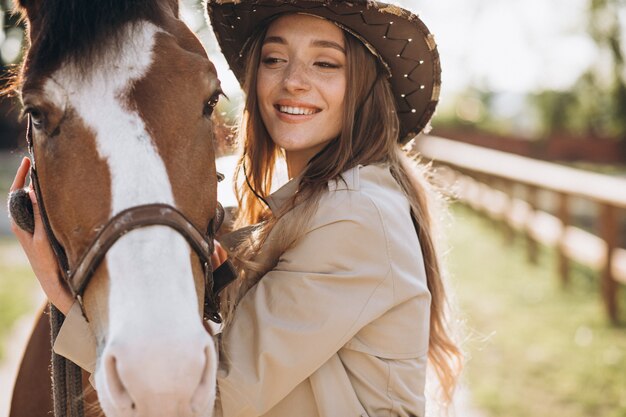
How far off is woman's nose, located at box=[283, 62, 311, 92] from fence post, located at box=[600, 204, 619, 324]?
476 centimetres

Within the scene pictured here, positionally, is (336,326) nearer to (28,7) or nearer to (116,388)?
(116,388)

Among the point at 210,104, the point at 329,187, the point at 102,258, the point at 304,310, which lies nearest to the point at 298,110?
the point at 329,187

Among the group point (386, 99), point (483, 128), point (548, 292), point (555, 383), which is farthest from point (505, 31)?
point (386, 99)

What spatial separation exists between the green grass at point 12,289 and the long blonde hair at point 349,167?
3.85 metres

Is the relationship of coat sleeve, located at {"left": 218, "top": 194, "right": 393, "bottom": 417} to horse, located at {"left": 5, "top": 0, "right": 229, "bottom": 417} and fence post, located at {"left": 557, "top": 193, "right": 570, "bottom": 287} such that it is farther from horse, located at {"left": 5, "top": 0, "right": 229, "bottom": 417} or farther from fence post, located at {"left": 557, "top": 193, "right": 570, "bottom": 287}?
fence post, located at {"left": 557, "top": 193, "right": 570, "bottom": 287}

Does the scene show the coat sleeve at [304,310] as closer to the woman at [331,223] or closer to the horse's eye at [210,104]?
the woman at [331,223]

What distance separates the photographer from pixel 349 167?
2193mm

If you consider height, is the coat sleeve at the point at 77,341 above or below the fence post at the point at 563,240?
above

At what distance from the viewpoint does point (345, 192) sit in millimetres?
1999

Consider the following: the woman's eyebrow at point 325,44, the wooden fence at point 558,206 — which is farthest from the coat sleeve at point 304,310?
the wooden fence at point 558,206

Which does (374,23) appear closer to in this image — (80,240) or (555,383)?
(80,240)

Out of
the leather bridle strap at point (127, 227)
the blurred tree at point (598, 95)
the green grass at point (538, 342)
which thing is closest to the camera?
the leather bridle strap at point (127, 227)

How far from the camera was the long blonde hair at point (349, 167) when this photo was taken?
2066 millimetres

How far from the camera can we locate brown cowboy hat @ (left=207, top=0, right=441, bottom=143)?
2104 millimetres
